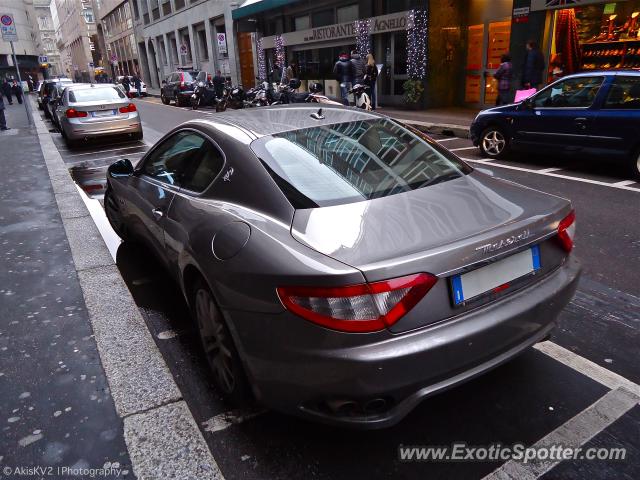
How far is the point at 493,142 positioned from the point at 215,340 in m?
7.76

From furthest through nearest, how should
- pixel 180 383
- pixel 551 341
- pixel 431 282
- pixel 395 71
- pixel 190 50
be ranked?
1. pixel 190 50
2. pixel 395 71
3. pixel 551 341
4. pixel 180 383
5. pixel 431 282

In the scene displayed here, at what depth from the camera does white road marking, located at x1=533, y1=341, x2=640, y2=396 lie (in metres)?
2.65

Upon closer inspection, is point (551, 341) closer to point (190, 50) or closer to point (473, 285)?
point (473, 285)

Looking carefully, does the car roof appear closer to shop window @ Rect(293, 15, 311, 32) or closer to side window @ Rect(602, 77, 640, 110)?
side window @ Rect(602, 77, 640, 110)

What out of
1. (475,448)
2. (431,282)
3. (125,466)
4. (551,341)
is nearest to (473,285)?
(431,282)

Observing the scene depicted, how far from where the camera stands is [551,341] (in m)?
3.10

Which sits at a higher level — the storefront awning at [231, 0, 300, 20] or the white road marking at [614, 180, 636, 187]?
the storefront awning at [231, 0, 300, 20]

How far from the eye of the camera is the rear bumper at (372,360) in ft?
6.26

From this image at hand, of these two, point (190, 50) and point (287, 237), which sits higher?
point (190, 50)

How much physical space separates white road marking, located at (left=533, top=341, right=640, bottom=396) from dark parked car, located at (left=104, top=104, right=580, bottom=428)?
2.05 ft

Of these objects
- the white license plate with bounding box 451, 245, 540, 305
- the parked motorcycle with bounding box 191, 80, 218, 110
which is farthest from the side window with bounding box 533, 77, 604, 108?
the parked motorcycle with bounding box 191, 80, 218, 110

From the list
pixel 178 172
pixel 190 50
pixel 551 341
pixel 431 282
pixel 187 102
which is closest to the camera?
pixel 431 282

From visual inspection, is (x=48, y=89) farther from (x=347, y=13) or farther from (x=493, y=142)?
(x=493, y=142)

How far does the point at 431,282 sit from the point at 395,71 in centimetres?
1715
